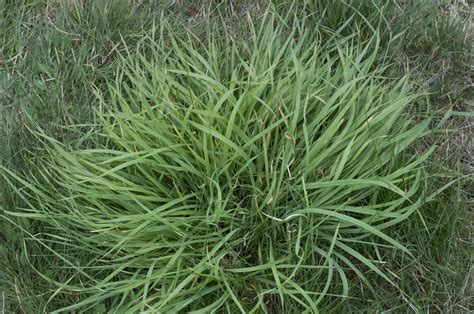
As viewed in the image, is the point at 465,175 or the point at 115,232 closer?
the point at 115,232

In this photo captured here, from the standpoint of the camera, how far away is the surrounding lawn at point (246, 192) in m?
1.80

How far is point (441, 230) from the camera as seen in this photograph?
1.89m

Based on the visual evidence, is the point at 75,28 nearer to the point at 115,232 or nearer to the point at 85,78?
the point at 85,78

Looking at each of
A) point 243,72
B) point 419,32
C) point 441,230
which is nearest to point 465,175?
point 441,230

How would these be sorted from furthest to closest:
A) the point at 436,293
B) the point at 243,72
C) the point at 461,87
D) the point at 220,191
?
the point at 461,87 → the point at 243,72 → the point at 436,293 → the point at 220,191

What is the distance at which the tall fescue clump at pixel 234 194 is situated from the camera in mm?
1789

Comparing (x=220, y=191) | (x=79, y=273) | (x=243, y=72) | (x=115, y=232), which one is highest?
(x=243, y=72)

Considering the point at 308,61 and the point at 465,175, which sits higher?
the point at 308,61

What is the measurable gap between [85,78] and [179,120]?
0.55m

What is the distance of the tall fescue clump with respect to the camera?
1789mm

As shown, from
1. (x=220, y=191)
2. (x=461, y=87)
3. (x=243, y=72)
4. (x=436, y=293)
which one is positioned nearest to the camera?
(x=220, y=191)

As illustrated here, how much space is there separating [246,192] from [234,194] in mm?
34

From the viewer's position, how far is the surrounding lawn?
180 centimetres

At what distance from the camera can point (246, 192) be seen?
1.88m
